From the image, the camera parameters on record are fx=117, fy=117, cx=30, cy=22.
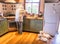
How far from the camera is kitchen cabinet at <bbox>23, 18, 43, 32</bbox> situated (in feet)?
19.8

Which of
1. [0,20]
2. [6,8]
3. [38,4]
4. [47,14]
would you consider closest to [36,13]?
[38,4]

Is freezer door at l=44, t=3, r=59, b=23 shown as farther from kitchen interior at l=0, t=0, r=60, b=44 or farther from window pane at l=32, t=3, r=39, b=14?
window pane at l=32, t=3, r=39, b=14

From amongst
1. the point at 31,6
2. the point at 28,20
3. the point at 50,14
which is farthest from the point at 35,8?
the point at 50,14

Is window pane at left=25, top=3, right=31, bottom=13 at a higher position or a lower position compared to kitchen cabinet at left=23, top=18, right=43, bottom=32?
higher

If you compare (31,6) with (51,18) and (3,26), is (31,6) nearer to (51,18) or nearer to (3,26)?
(51,18)

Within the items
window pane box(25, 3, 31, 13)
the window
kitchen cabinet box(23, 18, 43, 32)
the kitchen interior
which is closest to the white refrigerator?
the kitchen interior

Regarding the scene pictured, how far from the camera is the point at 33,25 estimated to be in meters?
6.18

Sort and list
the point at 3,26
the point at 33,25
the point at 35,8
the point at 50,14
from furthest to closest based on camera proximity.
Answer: the point at 35,8 < the point at 33,25 < the point at 3,26 < the point at 50,14

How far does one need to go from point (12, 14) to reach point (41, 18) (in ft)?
5.57

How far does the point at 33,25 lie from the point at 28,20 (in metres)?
0.38

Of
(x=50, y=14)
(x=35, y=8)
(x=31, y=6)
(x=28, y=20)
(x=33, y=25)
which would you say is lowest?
(x=33, y=25)

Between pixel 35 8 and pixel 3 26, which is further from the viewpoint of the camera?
pixel 35 8

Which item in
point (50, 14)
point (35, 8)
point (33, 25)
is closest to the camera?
point (50, 14)

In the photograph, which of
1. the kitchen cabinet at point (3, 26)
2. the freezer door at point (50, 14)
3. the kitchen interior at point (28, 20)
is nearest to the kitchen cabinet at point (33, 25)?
the kitchen interior at point (28, 20)
